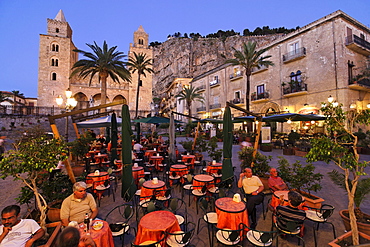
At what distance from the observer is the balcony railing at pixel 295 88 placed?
19.0 metres

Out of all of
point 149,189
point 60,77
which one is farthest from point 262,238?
point 60,77

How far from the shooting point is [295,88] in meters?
19.7

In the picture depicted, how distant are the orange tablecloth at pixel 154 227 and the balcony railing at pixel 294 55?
23068 mm

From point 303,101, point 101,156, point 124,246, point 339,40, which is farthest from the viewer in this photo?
point 303,101

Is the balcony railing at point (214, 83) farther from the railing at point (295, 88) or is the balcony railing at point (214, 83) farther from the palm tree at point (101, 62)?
the palm tree at point (101, 62)

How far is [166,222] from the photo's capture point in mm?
2951

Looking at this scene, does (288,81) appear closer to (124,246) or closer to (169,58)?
(124,246)

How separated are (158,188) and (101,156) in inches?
215

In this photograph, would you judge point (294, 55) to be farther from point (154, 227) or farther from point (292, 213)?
point (154, 227)

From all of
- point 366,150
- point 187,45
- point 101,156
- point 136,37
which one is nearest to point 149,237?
point 101,156

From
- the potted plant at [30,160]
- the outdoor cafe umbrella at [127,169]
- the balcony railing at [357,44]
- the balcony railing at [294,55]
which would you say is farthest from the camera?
the balcony railing at [294,55]

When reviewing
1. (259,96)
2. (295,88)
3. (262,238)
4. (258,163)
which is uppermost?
(295,88)

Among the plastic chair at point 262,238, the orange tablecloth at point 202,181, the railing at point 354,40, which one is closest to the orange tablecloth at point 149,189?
the orange tablecloth at point 202,181

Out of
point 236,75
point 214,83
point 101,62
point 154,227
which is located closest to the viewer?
point 154,227
